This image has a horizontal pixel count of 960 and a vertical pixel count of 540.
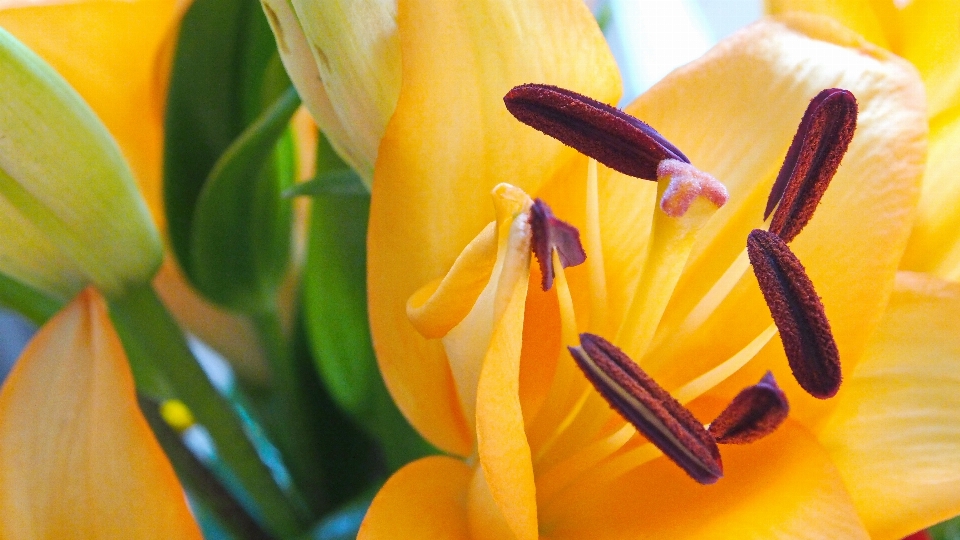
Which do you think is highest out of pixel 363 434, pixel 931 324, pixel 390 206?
pixel 390 206

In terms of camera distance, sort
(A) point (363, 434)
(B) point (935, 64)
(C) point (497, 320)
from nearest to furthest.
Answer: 1. (C) point (497, 320)
2. (B) point (935, 64)
3. (A) point (363, 434)

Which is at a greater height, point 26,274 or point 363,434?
point 26,274

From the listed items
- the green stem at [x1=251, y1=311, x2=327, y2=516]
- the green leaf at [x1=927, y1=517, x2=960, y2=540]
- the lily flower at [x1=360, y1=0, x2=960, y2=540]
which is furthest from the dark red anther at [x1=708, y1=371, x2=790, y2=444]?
the green stem at [x1=251, y1=311, x2=327, y2=516]

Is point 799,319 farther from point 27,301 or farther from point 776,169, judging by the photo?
point 27,301

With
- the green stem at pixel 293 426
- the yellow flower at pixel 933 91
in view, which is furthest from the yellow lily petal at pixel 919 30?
the green stem at pixel 293 426

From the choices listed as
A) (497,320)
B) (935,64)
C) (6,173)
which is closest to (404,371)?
(497,320)

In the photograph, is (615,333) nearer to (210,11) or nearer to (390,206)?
Answer: (390,206)
